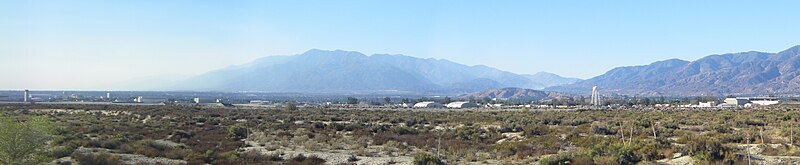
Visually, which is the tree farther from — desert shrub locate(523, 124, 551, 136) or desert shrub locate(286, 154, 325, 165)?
desert shrub locate(523, 124, 551, 136)

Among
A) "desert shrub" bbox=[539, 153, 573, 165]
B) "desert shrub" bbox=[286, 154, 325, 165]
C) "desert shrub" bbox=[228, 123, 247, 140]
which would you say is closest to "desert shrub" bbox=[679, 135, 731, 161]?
"desert shrub" bbox=[539, 153, 573, 165]

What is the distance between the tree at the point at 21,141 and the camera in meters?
16.0

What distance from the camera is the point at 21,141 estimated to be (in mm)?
16203

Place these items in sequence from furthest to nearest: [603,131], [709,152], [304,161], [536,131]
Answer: [536,131] < [603,131] < [304,161] < [709,152]

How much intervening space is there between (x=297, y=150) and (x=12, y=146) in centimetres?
1215

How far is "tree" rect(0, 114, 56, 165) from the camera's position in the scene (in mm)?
15977

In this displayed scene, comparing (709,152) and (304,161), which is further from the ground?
(709,152)

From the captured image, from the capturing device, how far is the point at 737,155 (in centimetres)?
1944

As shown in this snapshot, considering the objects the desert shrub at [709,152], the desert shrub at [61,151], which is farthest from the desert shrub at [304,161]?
the desert shrub at [709,152]

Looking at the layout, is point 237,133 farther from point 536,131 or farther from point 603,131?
point 603,131

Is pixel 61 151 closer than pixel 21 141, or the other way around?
pixel 21 141

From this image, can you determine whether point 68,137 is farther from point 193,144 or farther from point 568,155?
point 568,155

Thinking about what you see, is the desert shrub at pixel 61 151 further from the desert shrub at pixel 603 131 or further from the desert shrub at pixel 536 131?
the desert shrub at pixel 603 131

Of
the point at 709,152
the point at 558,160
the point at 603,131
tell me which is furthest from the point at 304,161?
the point at 603,131
